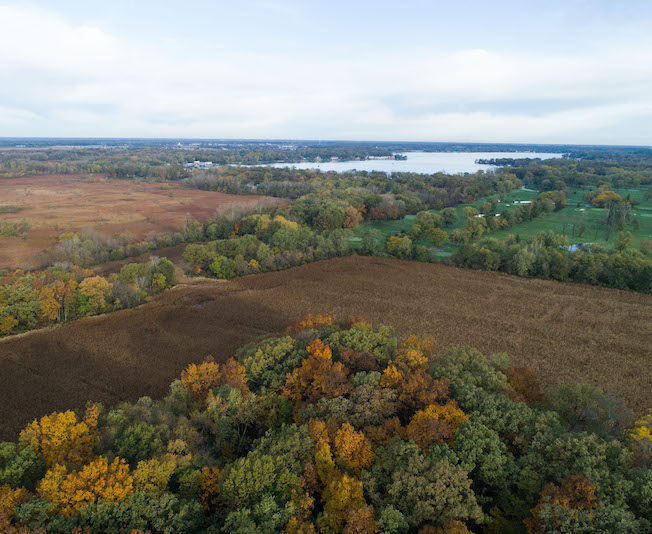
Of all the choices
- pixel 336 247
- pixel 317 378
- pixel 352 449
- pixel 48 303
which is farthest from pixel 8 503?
pixel 336 247

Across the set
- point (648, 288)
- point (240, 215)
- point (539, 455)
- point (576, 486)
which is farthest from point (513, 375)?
point (240, 215)

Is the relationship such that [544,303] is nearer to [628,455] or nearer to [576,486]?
[628,455]

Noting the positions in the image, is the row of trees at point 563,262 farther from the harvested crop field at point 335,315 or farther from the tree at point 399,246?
the tree at point 399,246

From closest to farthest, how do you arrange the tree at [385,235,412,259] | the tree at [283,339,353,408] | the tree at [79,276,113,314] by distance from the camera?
the tree at [283,339,353,408]
the tree at [79,276,113,314]
the tree at [385,235,412,259]

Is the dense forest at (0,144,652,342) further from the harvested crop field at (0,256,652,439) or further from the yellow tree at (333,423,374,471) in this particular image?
the yellow tree at (333,423,374,471)

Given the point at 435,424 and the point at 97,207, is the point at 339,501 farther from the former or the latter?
the point at 97,207

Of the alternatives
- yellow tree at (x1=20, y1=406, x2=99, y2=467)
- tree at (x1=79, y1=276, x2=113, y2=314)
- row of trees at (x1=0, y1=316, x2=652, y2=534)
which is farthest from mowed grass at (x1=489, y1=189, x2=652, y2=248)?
yellow tree at (x1=20, y1=406, x2=99, y2=467)

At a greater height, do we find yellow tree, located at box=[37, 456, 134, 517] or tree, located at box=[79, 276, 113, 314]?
yellow tree, located at box=[37, 456, 134, 517]
